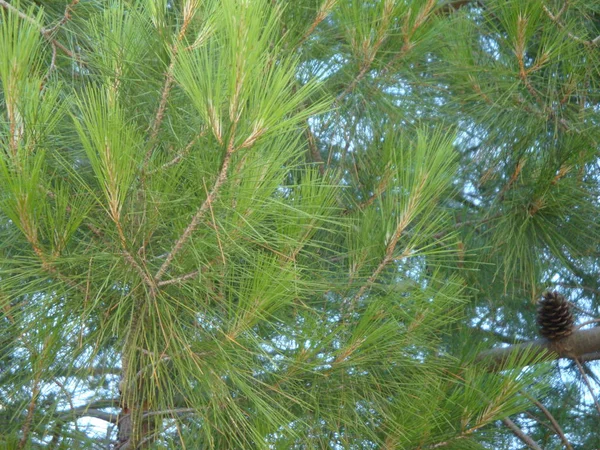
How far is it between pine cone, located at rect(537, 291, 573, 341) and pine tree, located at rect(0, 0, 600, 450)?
0.02 meters

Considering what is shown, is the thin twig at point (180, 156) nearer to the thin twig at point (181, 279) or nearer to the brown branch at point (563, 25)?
the thin twig at point (181, 279)

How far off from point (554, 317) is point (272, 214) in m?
1.13

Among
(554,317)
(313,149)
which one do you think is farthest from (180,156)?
(554,317)

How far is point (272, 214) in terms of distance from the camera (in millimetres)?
1172

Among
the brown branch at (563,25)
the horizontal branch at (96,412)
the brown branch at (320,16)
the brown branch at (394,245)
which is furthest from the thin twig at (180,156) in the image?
the brown branch at (563,25)

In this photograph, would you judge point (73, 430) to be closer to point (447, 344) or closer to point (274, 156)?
point (274, 156)

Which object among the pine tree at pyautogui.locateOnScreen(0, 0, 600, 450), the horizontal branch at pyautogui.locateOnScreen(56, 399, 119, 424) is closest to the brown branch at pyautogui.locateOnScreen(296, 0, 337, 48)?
the pine tree at pyautogui.locateOnScreen(0, 0, 600, 450)

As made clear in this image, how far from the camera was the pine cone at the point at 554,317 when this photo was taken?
2062 millimetres

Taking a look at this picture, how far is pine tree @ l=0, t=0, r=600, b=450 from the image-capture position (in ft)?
3.39

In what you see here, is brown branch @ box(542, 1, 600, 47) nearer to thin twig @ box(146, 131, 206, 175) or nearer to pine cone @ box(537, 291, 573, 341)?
pine cone @ box(537, 291, 573, 341)

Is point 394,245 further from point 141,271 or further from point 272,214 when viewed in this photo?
point 141,271

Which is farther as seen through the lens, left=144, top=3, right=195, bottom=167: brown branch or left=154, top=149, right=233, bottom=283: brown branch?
left=144, top=3, right=195, bottom=167: brown branch

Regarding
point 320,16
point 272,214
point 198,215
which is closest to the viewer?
point 198,215

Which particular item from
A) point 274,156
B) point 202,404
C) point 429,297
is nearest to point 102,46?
point 274,156
